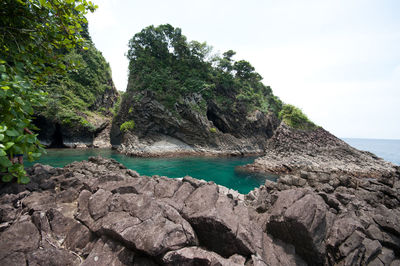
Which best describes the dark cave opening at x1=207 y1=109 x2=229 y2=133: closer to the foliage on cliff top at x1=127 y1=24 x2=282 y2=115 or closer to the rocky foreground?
the foliage on cliff top at x1=127 y1=24 x2=282 y2=115

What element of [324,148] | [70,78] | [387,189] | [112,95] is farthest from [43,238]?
[112,95]

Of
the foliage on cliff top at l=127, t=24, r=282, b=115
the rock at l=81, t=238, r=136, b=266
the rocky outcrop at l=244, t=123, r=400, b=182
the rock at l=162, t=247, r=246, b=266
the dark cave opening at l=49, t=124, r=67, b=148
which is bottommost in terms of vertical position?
the dark cave opening at l=49, t=124, r=67, b=148

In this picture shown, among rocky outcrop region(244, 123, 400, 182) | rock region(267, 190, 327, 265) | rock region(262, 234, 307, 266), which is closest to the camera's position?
rock region(262, 234, 307, 266)

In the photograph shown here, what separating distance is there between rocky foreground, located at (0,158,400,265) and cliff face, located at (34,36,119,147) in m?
29.6

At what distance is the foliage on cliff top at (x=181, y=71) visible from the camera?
3393cm

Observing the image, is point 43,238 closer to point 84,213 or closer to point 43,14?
point 84,213

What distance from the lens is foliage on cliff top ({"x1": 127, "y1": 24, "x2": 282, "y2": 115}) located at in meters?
33.9

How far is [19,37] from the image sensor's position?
3877 mm

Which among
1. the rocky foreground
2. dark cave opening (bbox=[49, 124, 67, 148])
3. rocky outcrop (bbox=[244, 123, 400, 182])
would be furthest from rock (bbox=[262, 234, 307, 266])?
dark cave opening (bbox=[49, 124, 67, 148])

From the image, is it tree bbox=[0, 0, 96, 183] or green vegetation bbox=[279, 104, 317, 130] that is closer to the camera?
tree bbox=[0, 0, 96, 183]

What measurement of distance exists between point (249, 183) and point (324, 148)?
15828 millimetres

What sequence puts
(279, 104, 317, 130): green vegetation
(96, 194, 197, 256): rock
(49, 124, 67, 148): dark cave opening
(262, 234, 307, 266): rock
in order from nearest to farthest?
1. (96, 194, 197, 256): rock
2. (262, 234, 307, 266): rock
3. (279, 104, 317, 130): green vegetation
4. (49, 124, 67, 148): dark cave opening

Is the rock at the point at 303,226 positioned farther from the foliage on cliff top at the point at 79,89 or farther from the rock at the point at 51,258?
the foliage on cliff top at the point at 79,89

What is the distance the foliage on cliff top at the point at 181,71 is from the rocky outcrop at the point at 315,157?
1767 cm
